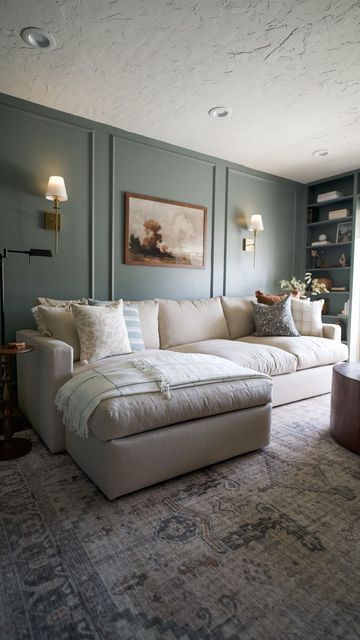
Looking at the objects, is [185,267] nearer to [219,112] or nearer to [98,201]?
[98,201]

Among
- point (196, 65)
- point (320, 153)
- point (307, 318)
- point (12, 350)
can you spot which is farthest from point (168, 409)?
point (320, 153)

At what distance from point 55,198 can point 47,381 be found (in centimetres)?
153

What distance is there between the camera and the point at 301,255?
488 cm

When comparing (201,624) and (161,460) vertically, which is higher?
(161,460)

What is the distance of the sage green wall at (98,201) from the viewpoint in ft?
9.04

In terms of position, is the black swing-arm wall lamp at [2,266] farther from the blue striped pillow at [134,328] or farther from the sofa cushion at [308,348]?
the sofa cushion at [308,348]

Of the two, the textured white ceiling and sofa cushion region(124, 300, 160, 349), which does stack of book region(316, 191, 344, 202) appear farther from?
sofa cushion region(124, 300, 160, 349)

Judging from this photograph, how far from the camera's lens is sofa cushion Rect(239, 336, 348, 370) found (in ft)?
9.80

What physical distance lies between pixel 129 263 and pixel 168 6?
6.39 feet

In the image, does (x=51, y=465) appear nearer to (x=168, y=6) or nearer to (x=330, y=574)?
(x=330, y=574)

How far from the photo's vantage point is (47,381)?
202 centimetres

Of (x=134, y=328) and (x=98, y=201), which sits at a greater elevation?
(x=98, y=201)

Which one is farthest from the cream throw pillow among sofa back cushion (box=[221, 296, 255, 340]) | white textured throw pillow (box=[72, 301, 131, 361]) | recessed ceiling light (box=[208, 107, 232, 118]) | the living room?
recessed ceiling light (box=[208, 107, 232, 118])

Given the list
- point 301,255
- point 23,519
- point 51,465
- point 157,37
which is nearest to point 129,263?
point 157,37
